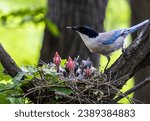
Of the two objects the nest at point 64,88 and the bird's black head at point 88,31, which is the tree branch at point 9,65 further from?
the bird's black head at point 88,31

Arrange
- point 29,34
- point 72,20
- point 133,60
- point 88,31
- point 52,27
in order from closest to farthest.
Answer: point 133,60 < point 88,31 < point 52,27 < point 72,20 < point 29,34

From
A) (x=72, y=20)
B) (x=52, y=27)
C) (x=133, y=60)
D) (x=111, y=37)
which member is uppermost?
(x=72, y=20)

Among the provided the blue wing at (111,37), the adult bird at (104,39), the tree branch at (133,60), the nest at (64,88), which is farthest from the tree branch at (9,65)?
the blue wing at (111,37)

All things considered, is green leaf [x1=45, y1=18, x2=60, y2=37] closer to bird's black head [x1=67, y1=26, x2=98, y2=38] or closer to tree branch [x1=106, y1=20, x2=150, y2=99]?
bird's black head [x1=67, y1=26, x2=98, y2=38]

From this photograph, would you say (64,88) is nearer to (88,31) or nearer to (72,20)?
(88,31)

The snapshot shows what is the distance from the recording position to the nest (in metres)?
4.45

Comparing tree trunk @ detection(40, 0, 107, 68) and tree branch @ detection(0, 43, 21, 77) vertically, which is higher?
tree trunk @ detection(40, 0, 107, 68)

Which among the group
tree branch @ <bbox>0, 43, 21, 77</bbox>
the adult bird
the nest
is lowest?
the nest

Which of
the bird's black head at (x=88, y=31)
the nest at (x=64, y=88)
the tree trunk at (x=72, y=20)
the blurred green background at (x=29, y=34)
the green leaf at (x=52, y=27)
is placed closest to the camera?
the nest at (x=64, y=88)

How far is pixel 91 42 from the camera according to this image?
5699 mm

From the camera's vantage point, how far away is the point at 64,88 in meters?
4.45

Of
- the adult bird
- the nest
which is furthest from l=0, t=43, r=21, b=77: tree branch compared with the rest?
the adult bird

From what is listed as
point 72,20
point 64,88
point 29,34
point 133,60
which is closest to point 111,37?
point 133,60

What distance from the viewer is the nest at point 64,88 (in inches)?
175
